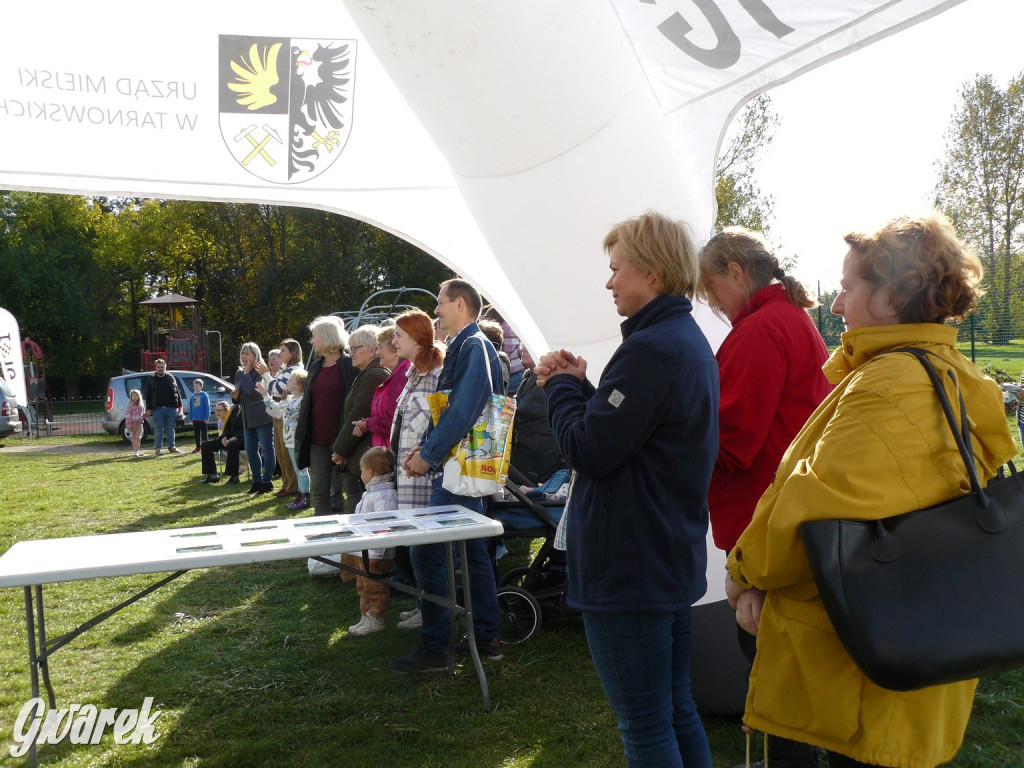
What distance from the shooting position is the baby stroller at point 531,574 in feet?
15.7

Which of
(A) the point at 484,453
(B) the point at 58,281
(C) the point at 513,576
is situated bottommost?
(C) the point at 513,576

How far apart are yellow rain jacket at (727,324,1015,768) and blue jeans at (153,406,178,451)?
1572 cm

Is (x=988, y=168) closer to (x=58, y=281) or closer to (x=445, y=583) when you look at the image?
(x=445, y=583)

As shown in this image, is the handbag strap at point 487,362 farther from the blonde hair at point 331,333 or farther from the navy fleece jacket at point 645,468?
the blonde hair at point 331,333

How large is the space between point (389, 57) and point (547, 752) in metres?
2.88

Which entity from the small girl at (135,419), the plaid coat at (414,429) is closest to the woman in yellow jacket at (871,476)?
the plaid coat at (414,429)

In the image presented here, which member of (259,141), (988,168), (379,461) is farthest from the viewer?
(988,168)

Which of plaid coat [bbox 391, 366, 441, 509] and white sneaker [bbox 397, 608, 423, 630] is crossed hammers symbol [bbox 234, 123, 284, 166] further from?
white sneaker [bbox 397, 608, 423, 630]

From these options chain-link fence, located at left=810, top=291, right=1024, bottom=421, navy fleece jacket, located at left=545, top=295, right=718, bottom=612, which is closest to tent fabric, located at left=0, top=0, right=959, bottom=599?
navy fleece jacket, located at left=545, top=295, right=718, bottom=612

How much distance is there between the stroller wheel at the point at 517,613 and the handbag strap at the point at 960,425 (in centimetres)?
345

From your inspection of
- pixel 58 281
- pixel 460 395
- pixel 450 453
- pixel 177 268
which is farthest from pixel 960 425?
pixel 58 281

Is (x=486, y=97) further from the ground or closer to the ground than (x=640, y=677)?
further from the ground

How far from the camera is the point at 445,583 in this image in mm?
4191

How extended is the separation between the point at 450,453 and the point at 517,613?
1345 millimetres
